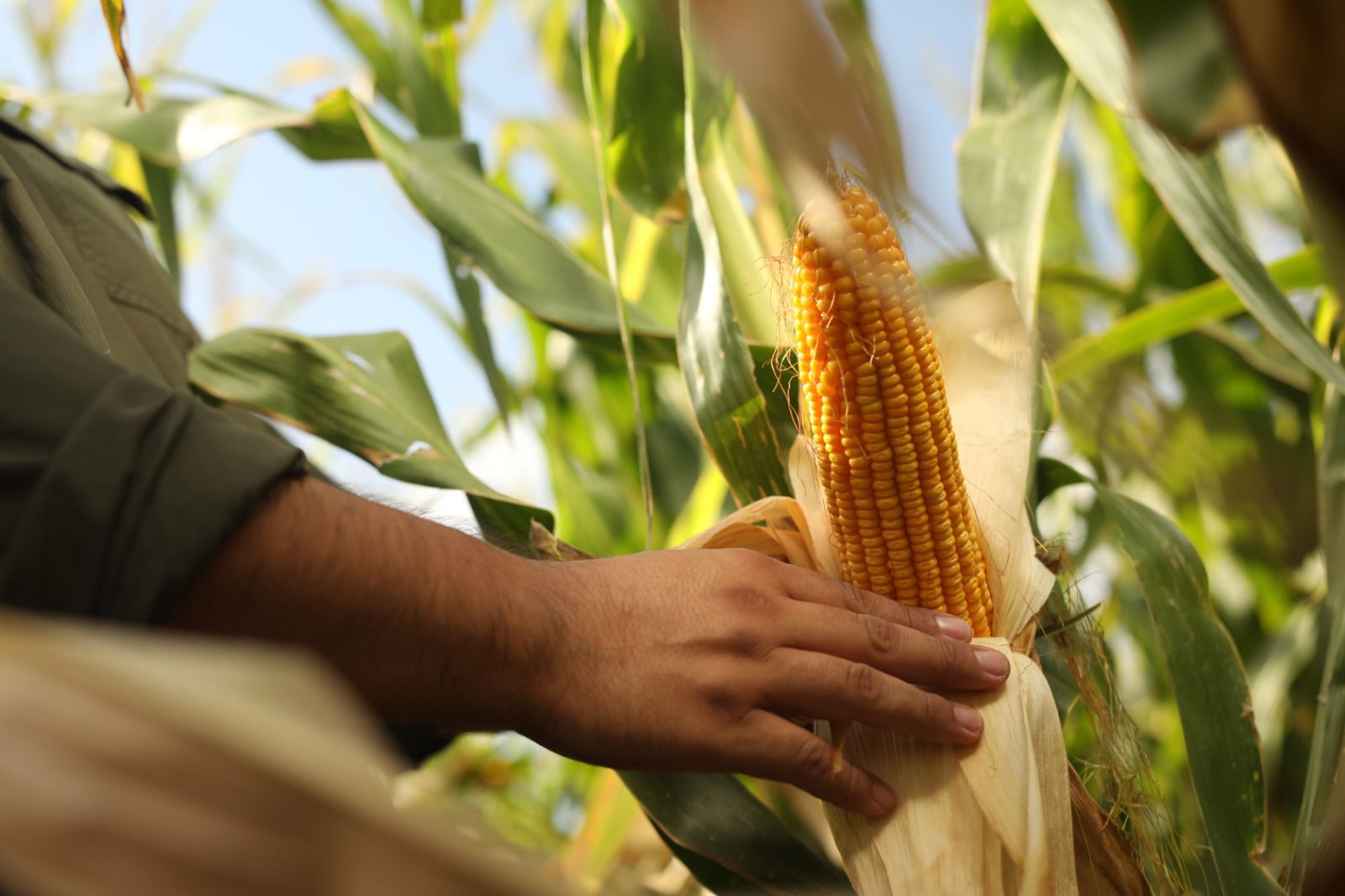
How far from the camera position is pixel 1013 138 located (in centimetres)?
76

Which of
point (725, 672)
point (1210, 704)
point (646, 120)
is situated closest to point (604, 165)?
point (646, 120)

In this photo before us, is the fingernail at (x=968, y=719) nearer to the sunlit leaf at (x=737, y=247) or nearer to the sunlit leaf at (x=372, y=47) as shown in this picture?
the sunlit leaf at (x=737, y=247)

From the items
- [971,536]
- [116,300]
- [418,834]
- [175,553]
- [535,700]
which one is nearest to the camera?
[418,834]

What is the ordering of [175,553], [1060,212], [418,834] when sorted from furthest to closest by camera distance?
[1060,212], [175,553], [418,834]

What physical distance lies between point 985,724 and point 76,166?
88cm

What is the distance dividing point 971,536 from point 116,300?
699mm

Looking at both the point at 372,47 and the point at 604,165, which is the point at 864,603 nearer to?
the point at 604,165

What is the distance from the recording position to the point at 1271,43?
15 centimetres

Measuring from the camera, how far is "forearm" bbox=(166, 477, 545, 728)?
0.37 m

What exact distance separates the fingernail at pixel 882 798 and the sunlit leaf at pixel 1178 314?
1.37 feet

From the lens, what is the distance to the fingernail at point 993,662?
1.68ft

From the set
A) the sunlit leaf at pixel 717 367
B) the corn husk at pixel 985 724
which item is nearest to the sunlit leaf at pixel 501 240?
the sunlit leaf at pixel 717 367

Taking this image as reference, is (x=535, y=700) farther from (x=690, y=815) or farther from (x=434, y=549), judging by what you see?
(x=690, y=815)

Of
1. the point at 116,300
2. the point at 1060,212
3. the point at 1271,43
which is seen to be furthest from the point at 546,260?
the point at 1060,212
